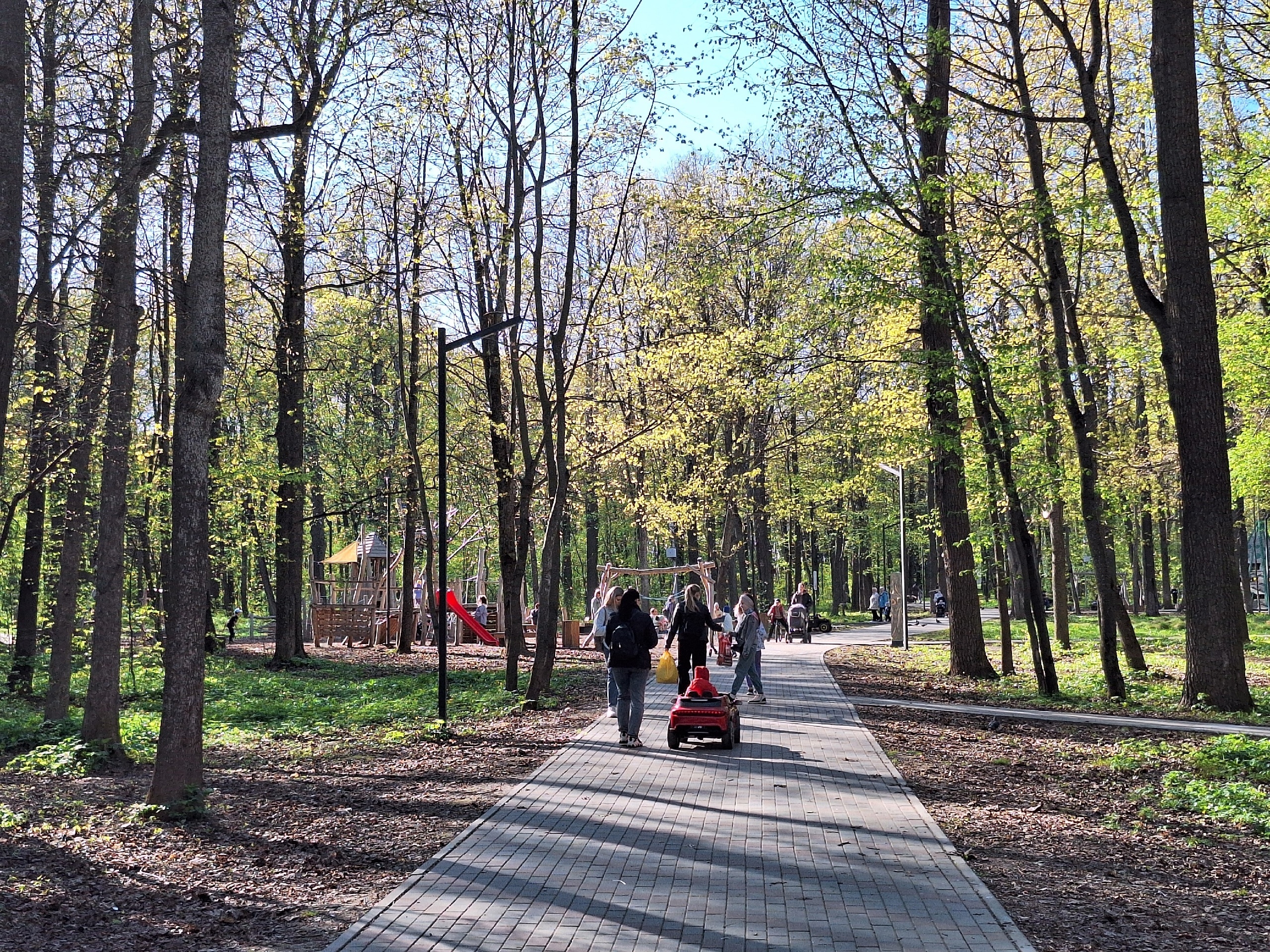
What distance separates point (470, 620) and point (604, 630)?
457 inches

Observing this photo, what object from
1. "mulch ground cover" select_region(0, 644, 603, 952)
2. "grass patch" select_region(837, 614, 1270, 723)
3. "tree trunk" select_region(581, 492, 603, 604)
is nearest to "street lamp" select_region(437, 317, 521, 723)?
"mulch ground cover" select_region(0, 644, 603, 952)

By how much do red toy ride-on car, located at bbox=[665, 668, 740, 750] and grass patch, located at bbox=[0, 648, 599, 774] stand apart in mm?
3341

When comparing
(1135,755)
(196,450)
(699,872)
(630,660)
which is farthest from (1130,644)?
(196,450)

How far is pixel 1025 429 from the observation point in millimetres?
16750

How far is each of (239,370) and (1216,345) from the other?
1271 cm

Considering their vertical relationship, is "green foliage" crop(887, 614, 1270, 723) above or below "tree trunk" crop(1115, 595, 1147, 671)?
below

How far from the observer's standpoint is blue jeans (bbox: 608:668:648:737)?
12.6 meters

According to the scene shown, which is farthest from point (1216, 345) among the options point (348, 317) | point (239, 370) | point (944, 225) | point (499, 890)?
point (348, 317)

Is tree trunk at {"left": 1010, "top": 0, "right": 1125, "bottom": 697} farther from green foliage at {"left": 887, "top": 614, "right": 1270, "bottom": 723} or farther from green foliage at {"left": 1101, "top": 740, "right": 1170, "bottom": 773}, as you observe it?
green foliage at {"left": 1101, "top": 740, "right": 1170, "bottom": 773}

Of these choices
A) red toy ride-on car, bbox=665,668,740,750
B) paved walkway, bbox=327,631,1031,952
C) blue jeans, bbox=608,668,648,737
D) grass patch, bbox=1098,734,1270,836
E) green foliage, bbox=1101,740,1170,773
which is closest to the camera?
paved walkway, bbox=327,631,1031,952

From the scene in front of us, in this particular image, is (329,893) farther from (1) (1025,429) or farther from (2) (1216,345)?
(1) (1025,429)

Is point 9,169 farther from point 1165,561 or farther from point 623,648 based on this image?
point 1165,561

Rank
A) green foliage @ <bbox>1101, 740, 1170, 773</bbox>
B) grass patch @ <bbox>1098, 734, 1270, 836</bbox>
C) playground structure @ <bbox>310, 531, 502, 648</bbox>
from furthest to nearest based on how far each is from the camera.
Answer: playground structure @ <bbox>310, 531, 502, 648</bbox> → green foliage @ <bbox>1101, 740, 1170, 773</bbox> → grass patch @ <bbox>1098, 734, 1270, 836</bbox>

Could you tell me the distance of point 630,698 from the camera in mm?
12648
